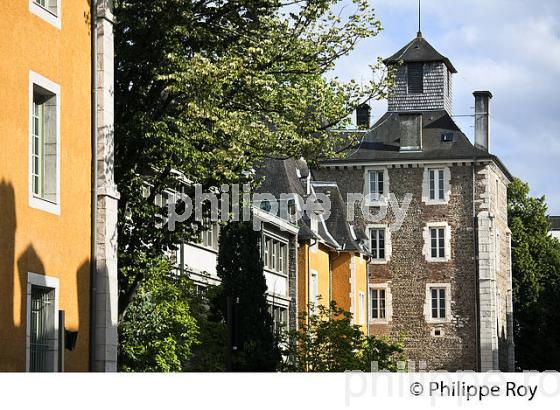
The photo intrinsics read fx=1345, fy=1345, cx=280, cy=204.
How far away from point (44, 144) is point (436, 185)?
5362cm

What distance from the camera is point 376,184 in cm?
7525

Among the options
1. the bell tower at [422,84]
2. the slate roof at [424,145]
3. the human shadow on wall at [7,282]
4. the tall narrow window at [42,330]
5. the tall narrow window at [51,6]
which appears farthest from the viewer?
the bell tower at [422,84]

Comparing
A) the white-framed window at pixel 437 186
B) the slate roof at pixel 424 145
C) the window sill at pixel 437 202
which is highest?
the slate roof at pixel 424 145

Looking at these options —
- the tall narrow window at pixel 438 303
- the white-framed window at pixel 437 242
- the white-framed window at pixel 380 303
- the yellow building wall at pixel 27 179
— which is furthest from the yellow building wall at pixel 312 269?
the yellow building wall at pixel 27 179

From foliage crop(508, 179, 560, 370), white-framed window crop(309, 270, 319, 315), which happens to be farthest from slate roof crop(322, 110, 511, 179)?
white-framed window crop(309, 270, 319, 315)

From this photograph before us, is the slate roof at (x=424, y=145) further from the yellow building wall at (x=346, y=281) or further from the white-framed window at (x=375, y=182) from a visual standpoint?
the yellow building wall at (x=346, y=281)

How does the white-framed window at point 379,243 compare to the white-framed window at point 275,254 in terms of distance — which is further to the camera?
the white-framed window at point 379,243

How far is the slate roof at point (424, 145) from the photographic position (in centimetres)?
7444

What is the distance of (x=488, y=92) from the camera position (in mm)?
77125

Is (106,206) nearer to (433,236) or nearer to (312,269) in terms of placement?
(312,269)

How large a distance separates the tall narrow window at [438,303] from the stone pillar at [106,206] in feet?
162

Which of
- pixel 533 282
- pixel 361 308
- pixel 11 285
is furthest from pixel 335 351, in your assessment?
pixel 533 282
